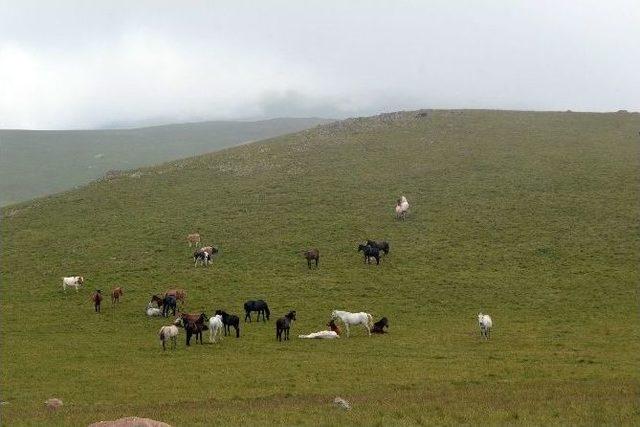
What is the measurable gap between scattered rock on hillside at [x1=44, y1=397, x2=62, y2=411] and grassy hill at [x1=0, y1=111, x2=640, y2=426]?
0.89 ft

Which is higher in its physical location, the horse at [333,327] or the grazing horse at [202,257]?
the grazing horse at [202,257]

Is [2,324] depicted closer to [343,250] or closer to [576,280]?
[343,250]

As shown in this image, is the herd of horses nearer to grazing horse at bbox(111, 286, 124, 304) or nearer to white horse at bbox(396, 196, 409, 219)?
grazing horse at bbox(111, 286, 124, 304)

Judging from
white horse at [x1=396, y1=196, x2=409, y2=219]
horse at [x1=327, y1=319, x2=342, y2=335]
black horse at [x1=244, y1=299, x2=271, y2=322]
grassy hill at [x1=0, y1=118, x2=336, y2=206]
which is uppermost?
grassy hill at [x1=0, y1=118, x2=336, y2=206]

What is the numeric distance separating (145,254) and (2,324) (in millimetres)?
13977

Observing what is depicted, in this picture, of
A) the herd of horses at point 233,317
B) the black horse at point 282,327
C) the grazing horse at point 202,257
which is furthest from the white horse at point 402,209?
the black horse at point 282,327

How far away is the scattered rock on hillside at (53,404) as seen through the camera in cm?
1797

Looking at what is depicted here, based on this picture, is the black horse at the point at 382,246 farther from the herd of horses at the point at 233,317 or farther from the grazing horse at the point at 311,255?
the grazing horse at the point at 311,255

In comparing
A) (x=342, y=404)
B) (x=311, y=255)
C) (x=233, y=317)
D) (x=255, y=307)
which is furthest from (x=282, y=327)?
(x=311, y=255)

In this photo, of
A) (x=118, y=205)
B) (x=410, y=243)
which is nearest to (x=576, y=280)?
(x=410, y=243)

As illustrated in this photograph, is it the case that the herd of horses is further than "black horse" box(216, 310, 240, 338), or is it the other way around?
"black horse" box(216, 310, 240, 338)

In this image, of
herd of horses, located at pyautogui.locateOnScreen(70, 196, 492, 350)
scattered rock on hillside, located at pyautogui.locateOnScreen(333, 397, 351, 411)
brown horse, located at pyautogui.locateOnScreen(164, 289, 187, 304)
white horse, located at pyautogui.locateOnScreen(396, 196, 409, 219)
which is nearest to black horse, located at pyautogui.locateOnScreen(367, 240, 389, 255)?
herd of horses, located at pyautogui.locateOnScreen(70, 196, 492, 350)

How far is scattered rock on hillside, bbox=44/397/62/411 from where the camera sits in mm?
17969

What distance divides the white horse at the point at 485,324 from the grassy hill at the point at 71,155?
362 feet
